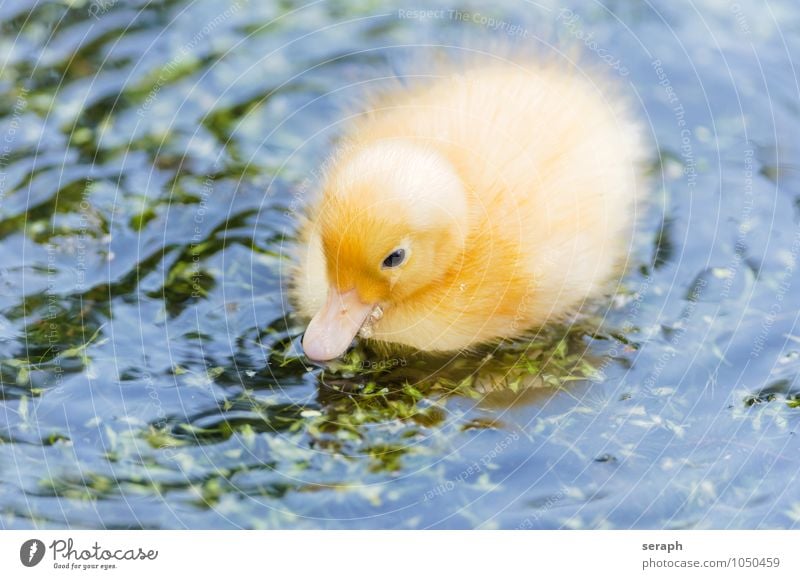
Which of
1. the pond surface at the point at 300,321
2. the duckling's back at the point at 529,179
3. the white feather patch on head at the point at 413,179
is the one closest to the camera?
the pond surface at the point at 300,321

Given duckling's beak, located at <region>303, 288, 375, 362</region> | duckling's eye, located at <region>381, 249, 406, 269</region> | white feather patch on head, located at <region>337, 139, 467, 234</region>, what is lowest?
duckling's beak, located at <region>303, 288, 375, 362</region>

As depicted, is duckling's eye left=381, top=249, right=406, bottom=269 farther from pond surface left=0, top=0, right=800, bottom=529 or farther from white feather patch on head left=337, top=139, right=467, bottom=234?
pond surface left=0, top=0, right=800, bottom=529

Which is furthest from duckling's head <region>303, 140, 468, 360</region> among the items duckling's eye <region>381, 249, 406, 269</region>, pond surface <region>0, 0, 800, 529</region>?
pond surface <region>0, 0, 800, 529</region>

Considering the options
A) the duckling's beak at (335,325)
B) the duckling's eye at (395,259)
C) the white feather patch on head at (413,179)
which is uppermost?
the white feather patch on head at (413,179)

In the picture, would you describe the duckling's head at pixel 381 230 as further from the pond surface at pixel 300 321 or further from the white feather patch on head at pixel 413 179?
the pond surface at pixel 300 321

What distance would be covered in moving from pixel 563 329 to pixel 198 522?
98cm

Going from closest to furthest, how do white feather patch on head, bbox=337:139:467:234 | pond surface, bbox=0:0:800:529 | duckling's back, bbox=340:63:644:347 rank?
1. pond surface, bbox=0:0:800:529
2. white feather patch on head, bbox=337:139:467:234
3. duckling's back, bbox=340:63:644:347

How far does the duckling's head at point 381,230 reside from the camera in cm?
229

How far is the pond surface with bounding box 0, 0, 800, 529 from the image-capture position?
2.17 meters

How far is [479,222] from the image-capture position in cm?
248

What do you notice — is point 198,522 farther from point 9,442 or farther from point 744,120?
point 744,120

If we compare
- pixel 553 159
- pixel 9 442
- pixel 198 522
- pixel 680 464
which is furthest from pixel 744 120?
pixel 9 442

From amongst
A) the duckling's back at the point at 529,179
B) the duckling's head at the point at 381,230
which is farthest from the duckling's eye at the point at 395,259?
the duckling's back at the point at 529,179

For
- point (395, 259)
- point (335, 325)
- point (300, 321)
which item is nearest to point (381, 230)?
point (395, 259)
